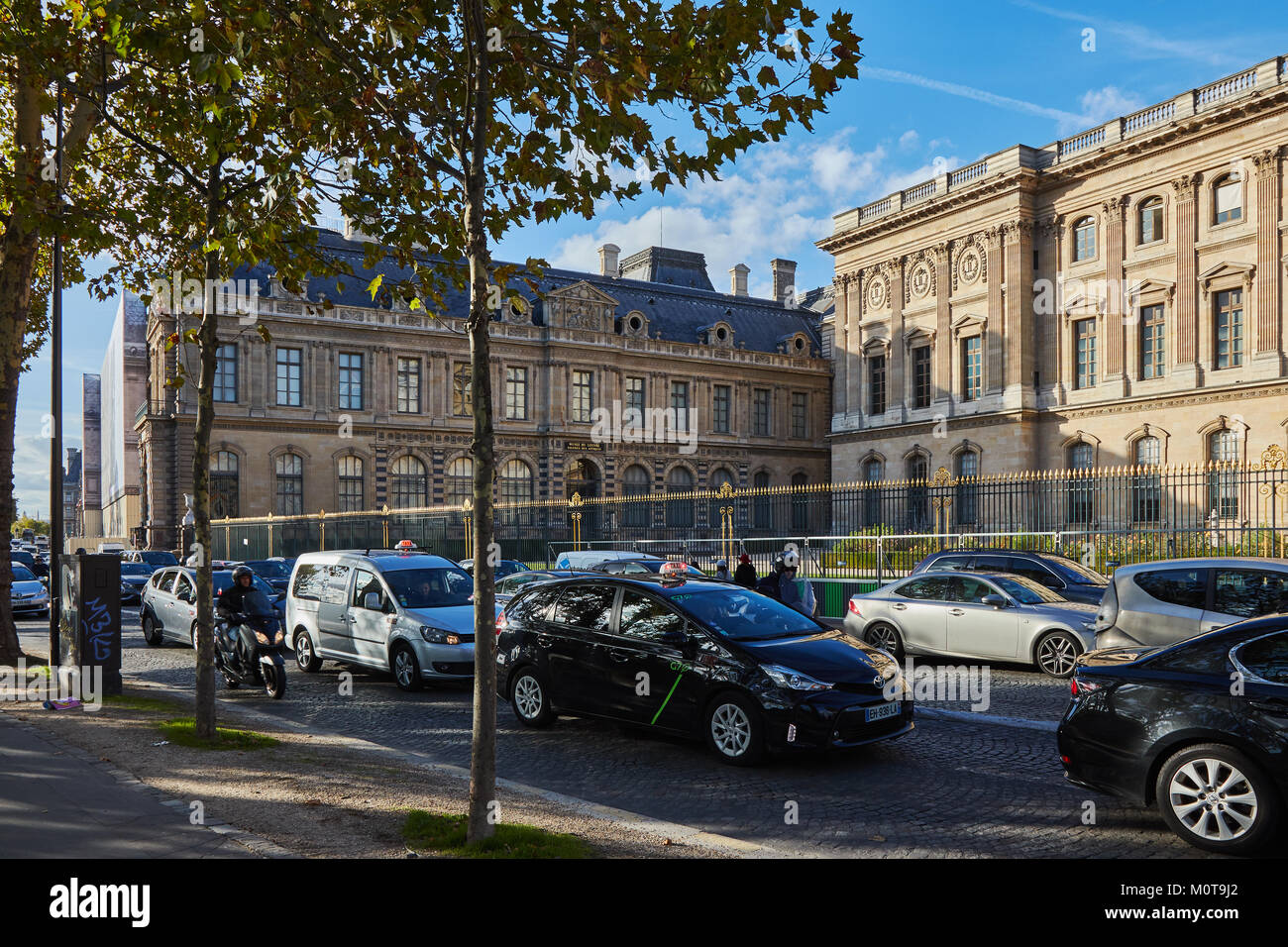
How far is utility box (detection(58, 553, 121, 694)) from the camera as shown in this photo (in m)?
12.5

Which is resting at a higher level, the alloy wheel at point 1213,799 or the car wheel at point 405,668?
the alloy wheel at point 1213,799

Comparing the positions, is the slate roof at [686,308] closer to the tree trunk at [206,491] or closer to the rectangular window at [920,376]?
the rectangular window at [920,376]

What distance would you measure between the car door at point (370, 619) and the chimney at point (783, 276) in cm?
7227

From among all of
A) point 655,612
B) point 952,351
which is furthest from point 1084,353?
point 655,612

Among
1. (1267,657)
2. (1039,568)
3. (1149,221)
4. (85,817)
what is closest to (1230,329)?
(1149,221)

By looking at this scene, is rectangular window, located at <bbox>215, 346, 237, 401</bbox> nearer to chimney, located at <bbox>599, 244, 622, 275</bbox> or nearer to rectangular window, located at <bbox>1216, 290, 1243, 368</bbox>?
chimney, located at <bbox>599, 244, 622, 275</bbox>

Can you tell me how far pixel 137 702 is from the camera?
39.4ft

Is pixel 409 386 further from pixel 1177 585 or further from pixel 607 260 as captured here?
pixel 1177 585

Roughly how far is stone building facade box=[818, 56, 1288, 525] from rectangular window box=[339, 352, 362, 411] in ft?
85.3

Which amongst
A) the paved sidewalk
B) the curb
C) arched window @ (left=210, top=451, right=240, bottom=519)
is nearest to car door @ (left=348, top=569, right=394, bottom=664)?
the curb

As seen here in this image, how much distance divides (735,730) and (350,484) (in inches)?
2041

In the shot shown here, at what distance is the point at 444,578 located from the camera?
1484 centimetres

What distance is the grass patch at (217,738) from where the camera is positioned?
9.45 m

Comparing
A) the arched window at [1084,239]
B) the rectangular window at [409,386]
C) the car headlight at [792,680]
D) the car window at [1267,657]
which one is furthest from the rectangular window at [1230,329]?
the rectangular window at [409,386]
